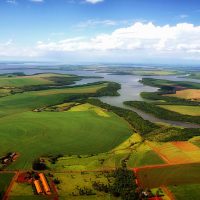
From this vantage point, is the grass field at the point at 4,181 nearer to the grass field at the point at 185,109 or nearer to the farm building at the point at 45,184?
the farm building at the point at 45,184

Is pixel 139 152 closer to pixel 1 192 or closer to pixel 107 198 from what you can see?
pixel 107 198

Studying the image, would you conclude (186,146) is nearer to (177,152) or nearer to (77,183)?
(177,152)

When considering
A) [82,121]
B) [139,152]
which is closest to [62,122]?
[82,121]

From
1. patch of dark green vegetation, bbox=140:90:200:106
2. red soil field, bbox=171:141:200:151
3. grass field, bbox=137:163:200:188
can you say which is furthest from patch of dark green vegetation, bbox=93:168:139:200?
patch of dark green vegetation, bbox=140:90:200:106

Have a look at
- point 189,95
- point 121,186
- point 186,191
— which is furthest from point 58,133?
point 189,95

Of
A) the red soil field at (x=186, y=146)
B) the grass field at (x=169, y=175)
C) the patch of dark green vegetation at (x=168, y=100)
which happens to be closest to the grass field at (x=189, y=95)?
the patch of dark green vegetation at (x=168, y=100)

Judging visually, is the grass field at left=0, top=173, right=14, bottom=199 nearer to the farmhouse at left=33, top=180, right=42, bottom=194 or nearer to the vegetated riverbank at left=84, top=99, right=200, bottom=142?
the farmhouse at left=33, top=180, right=42, bottom=194
